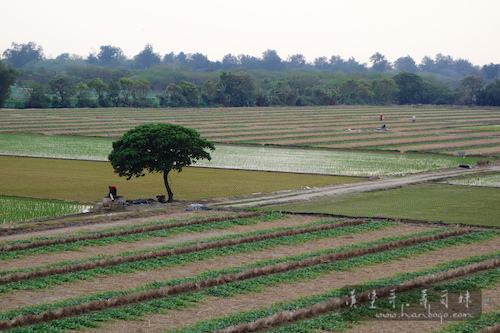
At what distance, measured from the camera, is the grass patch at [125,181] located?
29969 millimetres

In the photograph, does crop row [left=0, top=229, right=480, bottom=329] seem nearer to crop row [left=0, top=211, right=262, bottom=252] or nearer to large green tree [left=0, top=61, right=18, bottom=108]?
crop row [left=0, top=211, right=262, bottom=252]

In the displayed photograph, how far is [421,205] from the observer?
1090 inches

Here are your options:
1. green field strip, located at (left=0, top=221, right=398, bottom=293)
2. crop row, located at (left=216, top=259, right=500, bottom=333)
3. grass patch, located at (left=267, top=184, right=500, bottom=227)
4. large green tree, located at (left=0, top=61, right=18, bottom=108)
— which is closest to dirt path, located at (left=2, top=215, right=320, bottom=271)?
green field strip, located at (left=0, top=221, right=398, bottom=293)

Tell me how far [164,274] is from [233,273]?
5.70 ft

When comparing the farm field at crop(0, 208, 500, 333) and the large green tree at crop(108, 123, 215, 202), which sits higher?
the large green tree at crop(108, 123, 215, 202)

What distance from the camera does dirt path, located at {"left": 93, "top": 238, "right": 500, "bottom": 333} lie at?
13.1 meters

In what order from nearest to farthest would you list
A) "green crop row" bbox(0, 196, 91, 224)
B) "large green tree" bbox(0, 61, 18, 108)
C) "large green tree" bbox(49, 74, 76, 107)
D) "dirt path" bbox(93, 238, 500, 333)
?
"dirt path" bbox(93, 238, 500, 333) → "green crop row" bbox(0, 196, 91, 224) → "large green tree" bbox(0, 61, 18, 108) → "large green tree" bbox(49, 74, 76, 107)

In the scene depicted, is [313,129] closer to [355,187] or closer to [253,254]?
[355,187]

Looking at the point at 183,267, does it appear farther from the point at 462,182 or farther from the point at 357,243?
the point at 462,182

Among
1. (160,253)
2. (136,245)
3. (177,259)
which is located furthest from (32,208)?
(177,259)

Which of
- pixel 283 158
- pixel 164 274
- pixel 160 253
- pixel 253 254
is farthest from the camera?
pixel 283 158

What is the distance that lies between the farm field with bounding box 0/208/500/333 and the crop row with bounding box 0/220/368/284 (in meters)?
0.03

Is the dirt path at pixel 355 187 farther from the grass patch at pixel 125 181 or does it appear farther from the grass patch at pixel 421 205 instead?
the grass patch at pixel 125 181

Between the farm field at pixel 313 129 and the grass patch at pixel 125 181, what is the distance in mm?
18377
